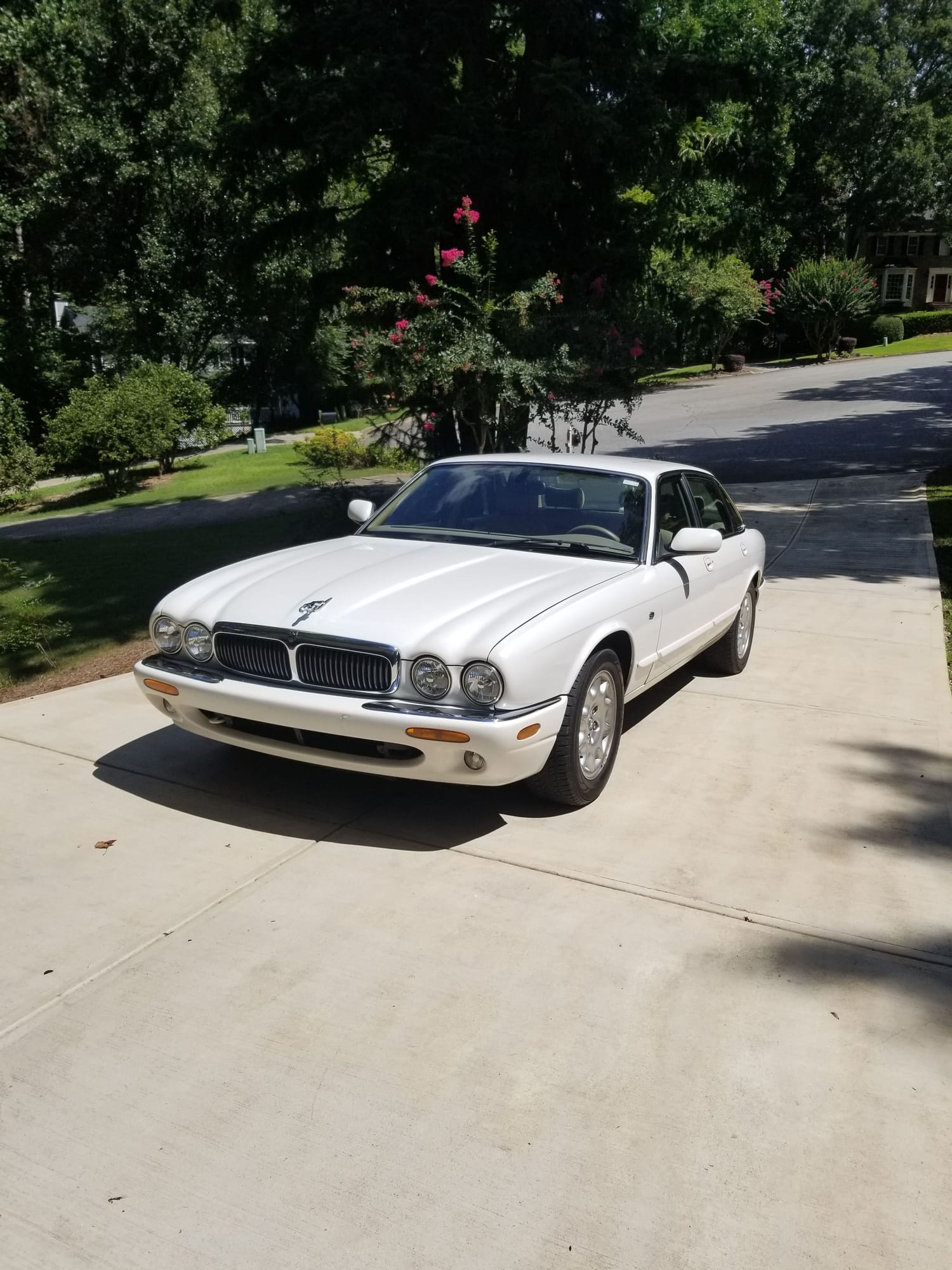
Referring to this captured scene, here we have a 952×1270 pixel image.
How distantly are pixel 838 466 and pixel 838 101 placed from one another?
3517cm

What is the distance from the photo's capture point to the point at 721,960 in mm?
3650

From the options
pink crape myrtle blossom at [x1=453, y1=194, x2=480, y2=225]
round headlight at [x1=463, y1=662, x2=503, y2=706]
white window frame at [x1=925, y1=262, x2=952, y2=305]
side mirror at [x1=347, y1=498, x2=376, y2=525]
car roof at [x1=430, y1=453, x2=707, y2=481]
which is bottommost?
round headlight at [x1=463, y1=662, x2=503, y2=706]

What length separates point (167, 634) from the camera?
4.87m

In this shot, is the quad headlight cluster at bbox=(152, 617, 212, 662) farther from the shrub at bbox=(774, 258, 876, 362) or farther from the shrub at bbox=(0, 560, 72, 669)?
the shrub at bbox=(774, 258, 876, 362)

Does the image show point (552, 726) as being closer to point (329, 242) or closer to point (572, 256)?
point (572, 256)

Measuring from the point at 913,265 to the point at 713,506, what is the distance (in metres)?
62.1

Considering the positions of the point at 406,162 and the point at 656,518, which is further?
the point at 406,162

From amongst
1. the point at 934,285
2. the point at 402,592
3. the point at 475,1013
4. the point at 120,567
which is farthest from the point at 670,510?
the point at 934,285

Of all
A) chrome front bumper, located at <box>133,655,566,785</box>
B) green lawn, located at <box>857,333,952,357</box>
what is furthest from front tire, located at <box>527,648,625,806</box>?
green lawn, located at <box>857,333,952,357</box>

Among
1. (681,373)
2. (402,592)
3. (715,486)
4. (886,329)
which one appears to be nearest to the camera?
(402,592)

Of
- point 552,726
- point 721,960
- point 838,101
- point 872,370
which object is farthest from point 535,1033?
point 838,101

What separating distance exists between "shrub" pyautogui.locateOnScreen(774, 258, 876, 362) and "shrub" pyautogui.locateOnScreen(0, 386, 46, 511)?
28758 millimetres

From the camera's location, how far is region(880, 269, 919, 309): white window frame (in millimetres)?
60156

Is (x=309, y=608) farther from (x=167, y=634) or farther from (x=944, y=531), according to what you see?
(x=944, y=531)
